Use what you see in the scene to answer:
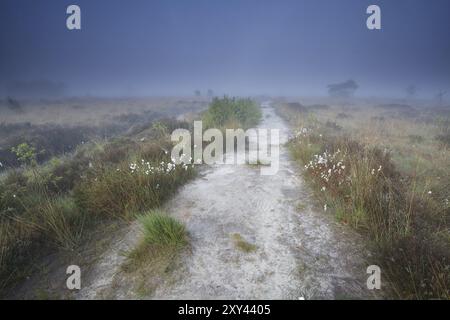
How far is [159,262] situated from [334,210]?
3.50 m

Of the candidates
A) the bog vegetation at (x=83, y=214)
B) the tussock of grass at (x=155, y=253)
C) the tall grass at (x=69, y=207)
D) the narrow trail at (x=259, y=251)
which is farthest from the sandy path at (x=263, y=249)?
the tall grass at (x=69, y=207)

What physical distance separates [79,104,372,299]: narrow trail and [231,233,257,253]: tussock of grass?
0.06 meters

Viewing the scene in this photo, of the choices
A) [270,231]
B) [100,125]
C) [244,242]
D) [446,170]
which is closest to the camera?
[244,242]

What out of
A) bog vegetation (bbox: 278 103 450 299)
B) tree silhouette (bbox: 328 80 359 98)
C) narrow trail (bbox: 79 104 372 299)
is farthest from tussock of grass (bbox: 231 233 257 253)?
tree silhouette (bbox: 328 80 359 98)

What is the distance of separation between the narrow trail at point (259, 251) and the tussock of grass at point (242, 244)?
65 mm

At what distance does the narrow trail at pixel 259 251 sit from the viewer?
3.26 metres

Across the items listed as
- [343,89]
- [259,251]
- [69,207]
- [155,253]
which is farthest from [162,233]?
[343,89]

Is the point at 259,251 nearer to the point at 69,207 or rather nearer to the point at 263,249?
the point at 263,249

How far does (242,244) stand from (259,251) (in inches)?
12.3

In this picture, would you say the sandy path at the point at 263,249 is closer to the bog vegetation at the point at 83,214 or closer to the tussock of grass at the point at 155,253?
the tussock of grass at the point at 155,253

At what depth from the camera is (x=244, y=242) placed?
420 centimetres

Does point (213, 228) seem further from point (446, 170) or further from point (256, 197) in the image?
point (446, 170)
